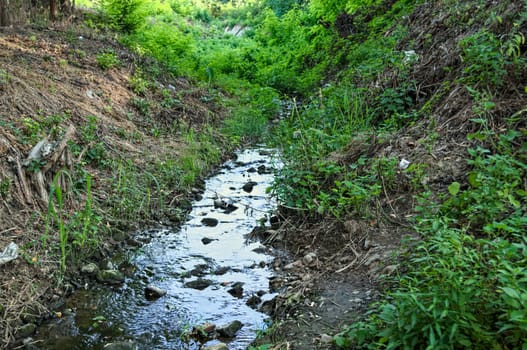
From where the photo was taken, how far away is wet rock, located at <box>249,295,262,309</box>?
157 inches

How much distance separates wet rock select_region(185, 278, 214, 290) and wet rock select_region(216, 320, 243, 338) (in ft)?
2.34

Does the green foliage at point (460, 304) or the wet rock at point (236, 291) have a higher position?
the green foliage at point (460, 304)

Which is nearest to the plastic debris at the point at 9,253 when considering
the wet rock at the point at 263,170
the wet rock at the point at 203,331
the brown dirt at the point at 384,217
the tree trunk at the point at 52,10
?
the wet rock at the point at 203,331

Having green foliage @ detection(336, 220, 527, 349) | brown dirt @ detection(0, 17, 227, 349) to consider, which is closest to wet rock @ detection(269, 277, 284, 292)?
green foliage @ detection(336, 220, 527, 349)

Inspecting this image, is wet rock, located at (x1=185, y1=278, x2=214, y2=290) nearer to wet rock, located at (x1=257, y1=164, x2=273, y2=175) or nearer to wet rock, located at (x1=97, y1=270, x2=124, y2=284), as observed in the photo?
wet rock, located at (x1=97, y1=270, x2=124, y2=284)

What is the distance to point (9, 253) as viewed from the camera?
3961 millimetres

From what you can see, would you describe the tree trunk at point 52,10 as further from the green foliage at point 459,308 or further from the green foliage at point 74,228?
the green foliage at point 459,308

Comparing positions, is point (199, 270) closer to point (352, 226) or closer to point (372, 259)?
point (352, 226)

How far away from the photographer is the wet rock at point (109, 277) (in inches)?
170

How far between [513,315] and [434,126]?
322cm

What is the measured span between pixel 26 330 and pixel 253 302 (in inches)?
65.1

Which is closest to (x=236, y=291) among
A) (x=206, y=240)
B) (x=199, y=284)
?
(x=199, y=284)

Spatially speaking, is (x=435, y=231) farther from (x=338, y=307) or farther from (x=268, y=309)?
(x=268, y=309)

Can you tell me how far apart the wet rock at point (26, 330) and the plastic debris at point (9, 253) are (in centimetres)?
57
